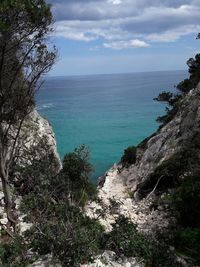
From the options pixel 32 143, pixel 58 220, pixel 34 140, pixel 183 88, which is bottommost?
A: pixel 58 220

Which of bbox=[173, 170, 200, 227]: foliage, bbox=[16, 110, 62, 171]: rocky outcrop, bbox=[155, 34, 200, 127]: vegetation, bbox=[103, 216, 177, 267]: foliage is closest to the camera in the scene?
bbox=[103, 216, 177, 267]: foliage

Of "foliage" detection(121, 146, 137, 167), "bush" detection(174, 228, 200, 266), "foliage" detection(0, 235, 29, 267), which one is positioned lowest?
"foliage" detection(121, 146, 137, 167)

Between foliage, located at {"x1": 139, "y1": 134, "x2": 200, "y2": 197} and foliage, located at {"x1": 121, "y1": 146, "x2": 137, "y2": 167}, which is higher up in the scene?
foliage, located at {"x1": 139, "y1": 134, "x2": 200, "y2": 197}

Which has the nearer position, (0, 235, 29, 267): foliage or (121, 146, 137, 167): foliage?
(0, 235, 29, 267): foliage

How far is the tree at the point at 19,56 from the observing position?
12.2 m

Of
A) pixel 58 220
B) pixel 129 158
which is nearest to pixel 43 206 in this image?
pixel 58 220

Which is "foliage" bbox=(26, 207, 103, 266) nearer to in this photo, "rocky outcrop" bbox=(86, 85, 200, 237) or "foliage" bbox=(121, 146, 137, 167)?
"rocky outcrop" bbox=(86, 85, 200, 237)

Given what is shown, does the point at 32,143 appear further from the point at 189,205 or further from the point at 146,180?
the point at 189,205

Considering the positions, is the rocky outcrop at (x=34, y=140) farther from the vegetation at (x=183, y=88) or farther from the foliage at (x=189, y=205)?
the vegetation at (x=183, y=88)

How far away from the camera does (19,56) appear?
13.9m

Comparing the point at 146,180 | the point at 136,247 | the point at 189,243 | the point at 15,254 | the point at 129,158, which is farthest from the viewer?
the point at 129,158

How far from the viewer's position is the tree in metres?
12.2

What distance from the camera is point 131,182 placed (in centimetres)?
2836

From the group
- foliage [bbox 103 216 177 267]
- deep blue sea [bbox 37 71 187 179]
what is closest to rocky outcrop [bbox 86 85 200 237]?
foliage [bbox 103 216 177 267]
